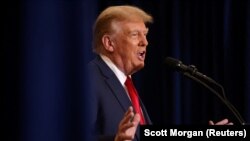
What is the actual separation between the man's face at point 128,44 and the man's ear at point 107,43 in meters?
0.02

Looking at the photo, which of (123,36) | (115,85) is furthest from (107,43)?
(115,85)

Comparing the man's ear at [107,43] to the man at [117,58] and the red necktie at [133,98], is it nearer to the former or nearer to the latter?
the man at [117,58]

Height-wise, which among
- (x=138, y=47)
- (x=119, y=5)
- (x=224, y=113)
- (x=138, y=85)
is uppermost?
(x=119, y=5)

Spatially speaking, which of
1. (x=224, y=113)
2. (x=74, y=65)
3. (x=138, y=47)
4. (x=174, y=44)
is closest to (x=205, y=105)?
(x=224, y=113)

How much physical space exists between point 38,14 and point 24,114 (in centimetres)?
7

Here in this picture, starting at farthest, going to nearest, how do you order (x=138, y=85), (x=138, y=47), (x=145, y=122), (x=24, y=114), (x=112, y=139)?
(x=138, y=85), (x=138, y=47), (x=145, y=122), (x=112, y=139), (x=24, y=114)

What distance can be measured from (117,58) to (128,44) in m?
0.06

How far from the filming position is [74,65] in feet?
1.19

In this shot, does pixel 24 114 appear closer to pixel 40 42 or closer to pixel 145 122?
pixel 40 42

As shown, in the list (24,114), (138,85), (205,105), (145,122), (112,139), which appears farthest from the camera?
(205,105)

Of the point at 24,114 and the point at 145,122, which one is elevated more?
the point at 24,114

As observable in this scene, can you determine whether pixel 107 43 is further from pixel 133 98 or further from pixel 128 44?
pixel 133 98

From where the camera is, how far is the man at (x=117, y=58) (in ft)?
4.63

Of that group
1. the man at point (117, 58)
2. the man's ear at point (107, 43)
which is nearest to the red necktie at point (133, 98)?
the man at point (117, 58)
